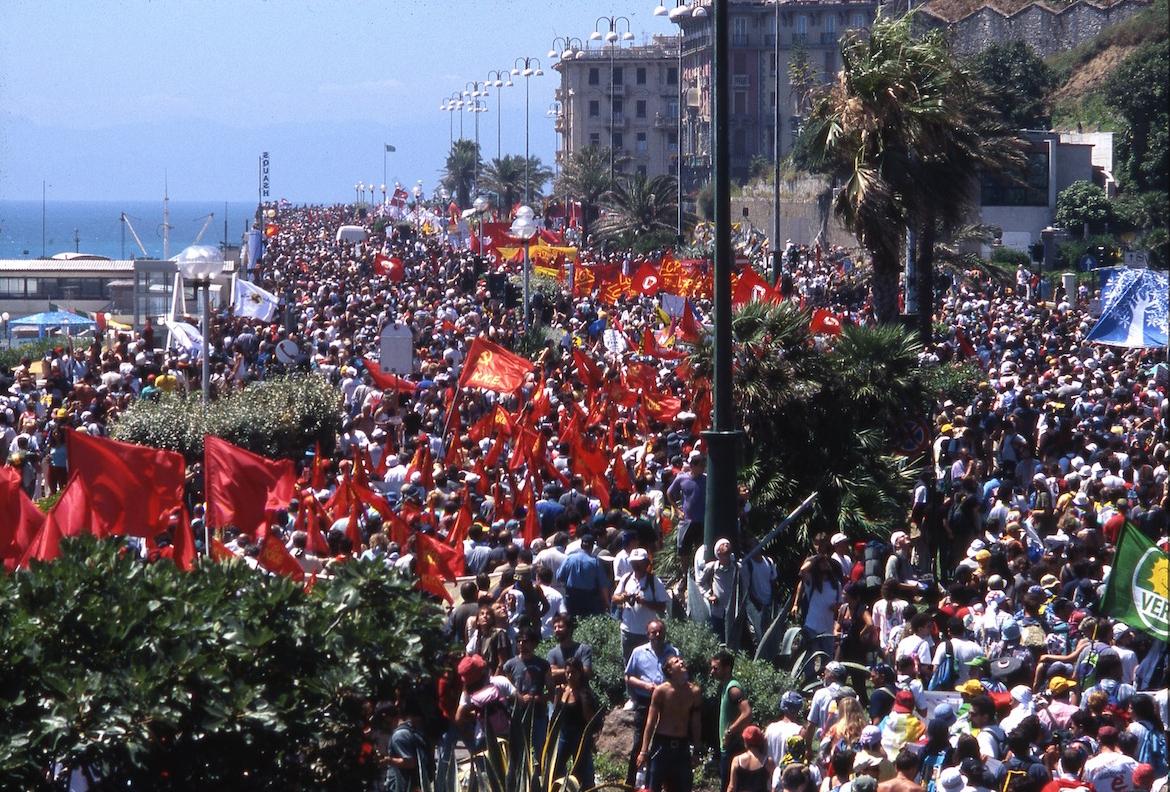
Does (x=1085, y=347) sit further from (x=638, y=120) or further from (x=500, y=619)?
(x=638, y=120)

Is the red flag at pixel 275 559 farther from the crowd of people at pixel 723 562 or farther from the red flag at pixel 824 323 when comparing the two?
the red flag at pixel 824 323

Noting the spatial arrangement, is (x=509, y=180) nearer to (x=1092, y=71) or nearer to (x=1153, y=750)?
(x=1092, y=71)

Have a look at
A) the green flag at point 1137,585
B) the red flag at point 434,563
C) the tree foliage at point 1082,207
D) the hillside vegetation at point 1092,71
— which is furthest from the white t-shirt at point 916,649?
the hillside vegetation at point 1092,71

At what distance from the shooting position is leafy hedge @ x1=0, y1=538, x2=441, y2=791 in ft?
20.3

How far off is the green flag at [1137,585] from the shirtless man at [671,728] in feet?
7.13

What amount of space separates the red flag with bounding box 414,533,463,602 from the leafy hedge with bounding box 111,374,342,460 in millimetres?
6349

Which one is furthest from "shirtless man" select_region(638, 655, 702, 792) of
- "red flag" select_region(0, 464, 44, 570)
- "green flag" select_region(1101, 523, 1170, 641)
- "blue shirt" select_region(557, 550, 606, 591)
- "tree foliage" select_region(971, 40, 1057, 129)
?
"tree foliage" select_region(971, 40, 1057, 129)

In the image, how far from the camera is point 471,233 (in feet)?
191

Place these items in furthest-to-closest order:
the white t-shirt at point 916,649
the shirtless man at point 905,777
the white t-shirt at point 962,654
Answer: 1. the white t-shirt at point 916,649
2. the white t-shirt at point 962,654
3. the shirtless man at point 905,777

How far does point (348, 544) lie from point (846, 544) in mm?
3740

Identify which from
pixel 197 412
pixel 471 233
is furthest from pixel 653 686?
pixel 471 233

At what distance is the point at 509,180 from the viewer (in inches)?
3814

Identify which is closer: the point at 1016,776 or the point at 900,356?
the point at 1016,776

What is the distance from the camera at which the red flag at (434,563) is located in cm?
1084
